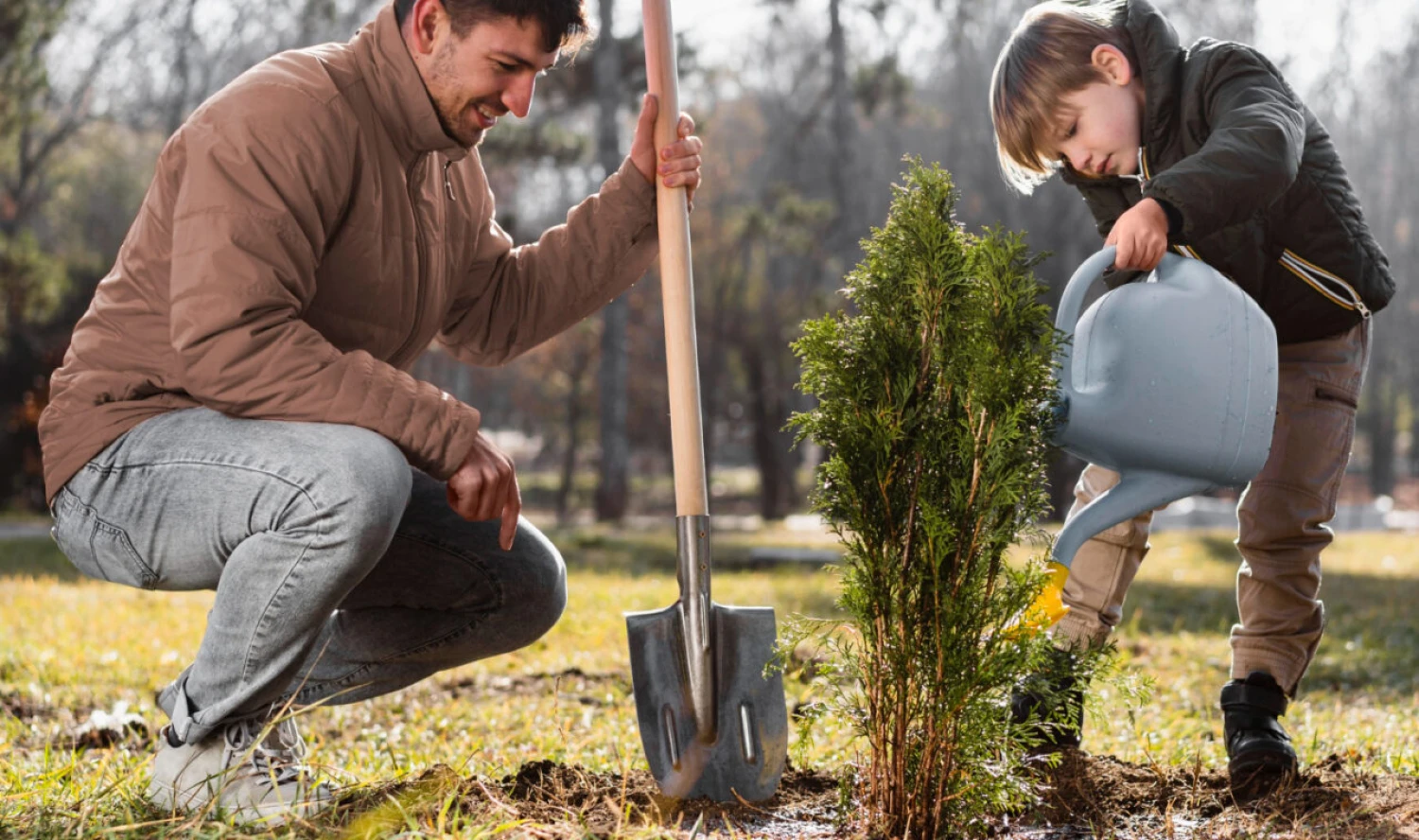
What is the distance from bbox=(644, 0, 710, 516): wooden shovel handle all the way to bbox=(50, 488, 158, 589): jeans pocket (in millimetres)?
1108

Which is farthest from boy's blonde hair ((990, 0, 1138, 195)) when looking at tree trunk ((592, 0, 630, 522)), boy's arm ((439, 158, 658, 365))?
tree trunk ((592, 0, 630, 522))

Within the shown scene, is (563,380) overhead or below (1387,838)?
below

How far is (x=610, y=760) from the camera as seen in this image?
323cm

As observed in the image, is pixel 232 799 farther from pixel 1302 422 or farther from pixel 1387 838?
pixel 1302 422

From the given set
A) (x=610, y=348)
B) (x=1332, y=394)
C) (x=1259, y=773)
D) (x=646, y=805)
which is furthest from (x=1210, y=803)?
(x=610, y=348)

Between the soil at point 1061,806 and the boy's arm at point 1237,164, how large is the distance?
1134mm

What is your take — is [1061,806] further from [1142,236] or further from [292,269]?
[292,269]

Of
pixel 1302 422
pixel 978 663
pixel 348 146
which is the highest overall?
pixel 348 146

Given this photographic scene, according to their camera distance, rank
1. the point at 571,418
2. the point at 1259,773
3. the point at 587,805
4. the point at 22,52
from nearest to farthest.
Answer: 1. the point at 587,805
2. the point at 1259,773
3. the point at 22,52
4. the point at 571,418

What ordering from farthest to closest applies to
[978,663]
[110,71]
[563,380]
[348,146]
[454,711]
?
[563,380] → [110,71] → [454,711] → [348,146] → [978,663]

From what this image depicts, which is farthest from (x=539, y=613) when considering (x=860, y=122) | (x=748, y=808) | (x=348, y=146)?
(x=860, y=122)

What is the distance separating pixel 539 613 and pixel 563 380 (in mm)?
23754

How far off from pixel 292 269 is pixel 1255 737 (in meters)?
2.32

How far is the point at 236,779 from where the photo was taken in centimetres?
232
